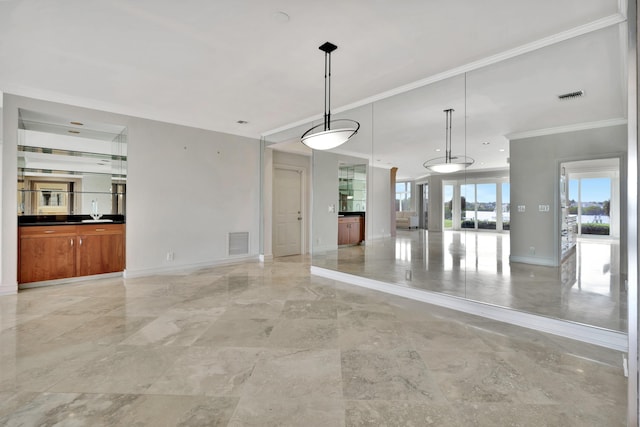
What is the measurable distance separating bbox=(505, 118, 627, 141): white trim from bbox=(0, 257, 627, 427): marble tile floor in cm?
192

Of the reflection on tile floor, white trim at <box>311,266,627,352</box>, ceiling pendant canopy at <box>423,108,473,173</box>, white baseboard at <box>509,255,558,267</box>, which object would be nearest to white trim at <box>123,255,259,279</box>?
the reflection on tile floor

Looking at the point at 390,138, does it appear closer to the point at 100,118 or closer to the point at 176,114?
the point at 176,114

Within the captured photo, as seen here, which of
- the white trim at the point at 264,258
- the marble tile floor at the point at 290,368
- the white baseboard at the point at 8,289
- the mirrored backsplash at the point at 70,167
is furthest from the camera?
the white trim at the point at 264,258

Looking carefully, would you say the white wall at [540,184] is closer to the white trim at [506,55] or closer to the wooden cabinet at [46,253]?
the white trim at [506,55]

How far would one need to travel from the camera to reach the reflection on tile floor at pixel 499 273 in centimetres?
259

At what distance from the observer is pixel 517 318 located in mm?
3004

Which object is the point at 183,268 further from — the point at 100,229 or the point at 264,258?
the point at 264,258

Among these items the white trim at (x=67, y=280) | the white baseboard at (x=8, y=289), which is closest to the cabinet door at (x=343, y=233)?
the white trim at (x=67, y=280)

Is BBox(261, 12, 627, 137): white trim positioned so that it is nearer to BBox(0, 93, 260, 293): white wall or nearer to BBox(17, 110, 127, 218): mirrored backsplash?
BBox(0, 93, 260, 293): white wall

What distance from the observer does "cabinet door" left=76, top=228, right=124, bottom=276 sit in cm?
473

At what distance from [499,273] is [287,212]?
5033mm

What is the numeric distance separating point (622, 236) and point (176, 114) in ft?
20.1

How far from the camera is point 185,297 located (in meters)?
3.93

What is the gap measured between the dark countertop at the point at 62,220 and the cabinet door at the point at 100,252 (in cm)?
23
